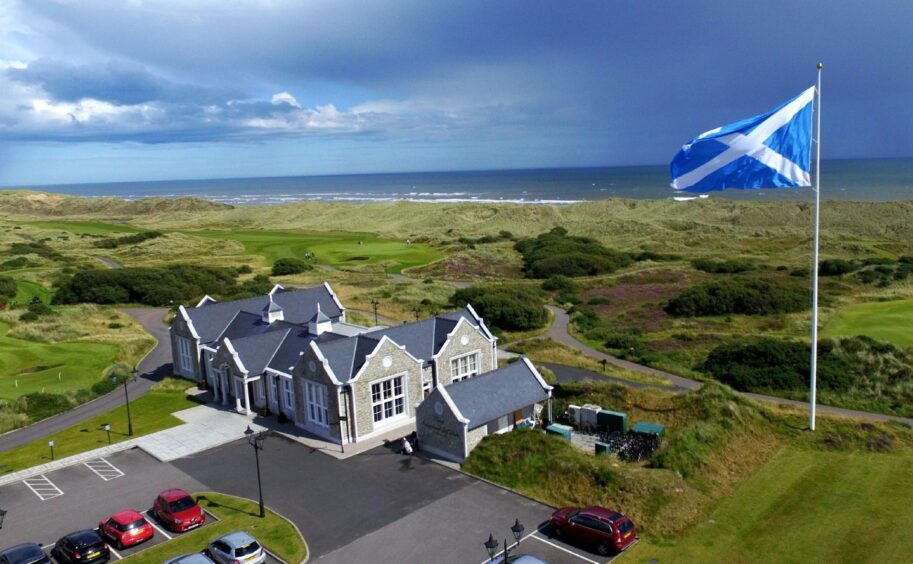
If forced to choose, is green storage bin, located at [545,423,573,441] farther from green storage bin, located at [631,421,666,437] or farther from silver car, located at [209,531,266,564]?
silver car, located at [209,531,266,564]

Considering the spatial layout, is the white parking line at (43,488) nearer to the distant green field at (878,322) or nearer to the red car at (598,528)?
the red car at (598,528)

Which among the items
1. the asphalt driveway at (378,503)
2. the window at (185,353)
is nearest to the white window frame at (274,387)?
the asphalt driveway at (378,503)

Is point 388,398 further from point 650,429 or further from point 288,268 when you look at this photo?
point 288,268

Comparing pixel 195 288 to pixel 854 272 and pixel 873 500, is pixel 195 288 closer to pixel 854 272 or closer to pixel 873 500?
pixel 873 500

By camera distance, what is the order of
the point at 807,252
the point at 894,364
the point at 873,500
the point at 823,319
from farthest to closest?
the point at 807,252, the point at 823,319, the point at 894,364, the point at 873,500

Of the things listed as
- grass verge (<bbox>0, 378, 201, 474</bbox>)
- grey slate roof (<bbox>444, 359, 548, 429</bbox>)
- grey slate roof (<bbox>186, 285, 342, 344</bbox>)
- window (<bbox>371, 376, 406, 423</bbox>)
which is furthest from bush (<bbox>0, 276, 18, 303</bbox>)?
grey slate roof (<bbox>444, 359, 548, 429</bbox>)

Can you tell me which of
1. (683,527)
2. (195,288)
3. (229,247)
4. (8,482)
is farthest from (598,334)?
(229,247)

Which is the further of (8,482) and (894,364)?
(894,364)
